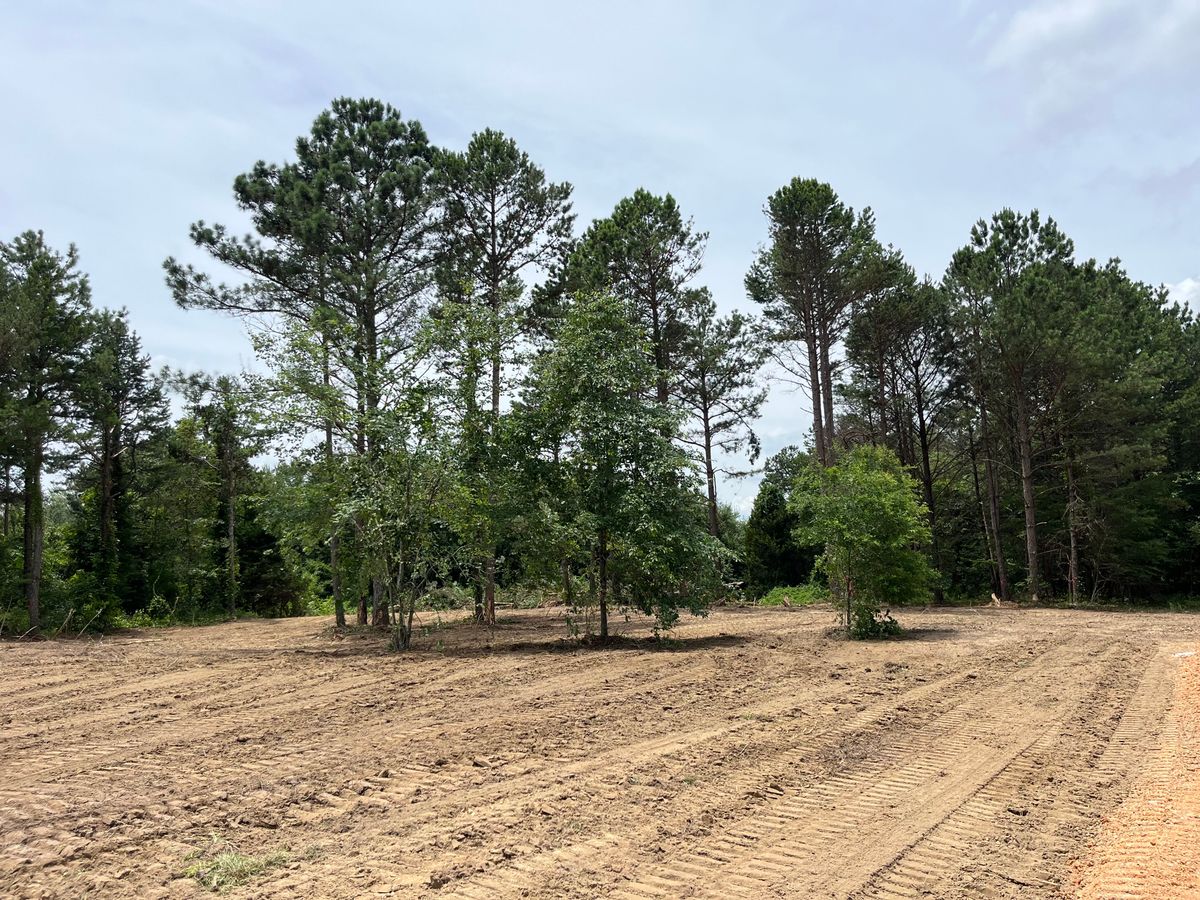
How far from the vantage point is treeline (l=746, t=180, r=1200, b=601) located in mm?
23594

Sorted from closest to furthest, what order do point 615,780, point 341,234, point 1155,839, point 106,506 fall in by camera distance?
1. point 1155,839
2. point 615,780
3. point 341,234
4. point 106,506

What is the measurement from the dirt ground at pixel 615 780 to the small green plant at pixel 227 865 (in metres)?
0.04

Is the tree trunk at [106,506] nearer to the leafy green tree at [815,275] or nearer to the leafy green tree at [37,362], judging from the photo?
the leafy green tree at [37,362]

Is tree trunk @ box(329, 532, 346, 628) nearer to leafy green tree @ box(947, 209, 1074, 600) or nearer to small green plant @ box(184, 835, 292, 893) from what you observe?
small green plant @ box(184, 835, 292, 893)

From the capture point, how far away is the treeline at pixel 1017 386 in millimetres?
23594

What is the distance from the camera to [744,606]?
27125 millimetres

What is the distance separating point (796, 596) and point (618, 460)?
19510 mm

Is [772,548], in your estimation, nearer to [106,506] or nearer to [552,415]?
[552,415]

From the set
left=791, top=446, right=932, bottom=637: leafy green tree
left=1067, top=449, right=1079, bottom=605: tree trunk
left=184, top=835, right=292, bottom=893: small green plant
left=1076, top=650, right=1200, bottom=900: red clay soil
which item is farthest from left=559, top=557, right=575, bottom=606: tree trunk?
left=1067, top=449, right=1079, bottom=605: tree trunk

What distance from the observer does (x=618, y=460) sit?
1406 cm

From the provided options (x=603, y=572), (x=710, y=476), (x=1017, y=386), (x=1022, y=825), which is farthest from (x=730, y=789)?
(x=1017, y=386)

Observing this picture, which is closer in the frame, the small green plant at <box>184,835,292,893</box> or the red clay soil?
the red clay soil

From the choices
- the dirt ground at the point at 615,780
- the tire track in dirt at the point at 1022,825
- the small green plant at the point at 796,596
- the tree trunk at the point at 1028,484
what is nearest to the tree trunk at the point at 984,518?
the tree trunk at the point at 1028,484

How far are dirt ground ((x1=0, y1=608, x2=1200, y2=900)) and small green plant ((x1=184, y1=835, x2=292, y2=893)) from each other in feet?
0.13
